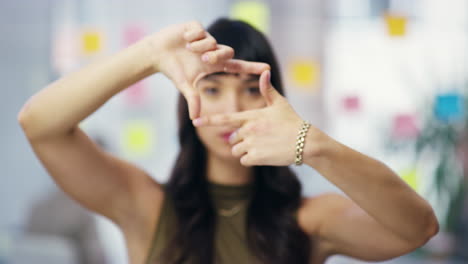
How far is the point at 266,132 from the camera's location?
93 cm

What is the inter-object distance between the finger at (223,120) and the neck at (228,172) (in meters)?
0.40

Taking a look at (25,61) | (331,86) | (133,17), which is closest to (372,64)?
(331,86)

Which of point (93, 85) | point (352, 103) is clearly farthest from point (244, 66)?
point (352, 103)

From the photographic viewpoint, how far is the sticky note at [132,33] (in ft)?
10.4

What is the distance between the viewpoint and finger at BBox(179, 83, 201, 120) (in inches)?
36.8

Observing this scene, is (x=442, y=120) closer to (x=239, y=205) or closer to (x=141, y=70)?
(x=239, y=205)

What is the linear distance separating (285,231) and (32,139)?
57 cm

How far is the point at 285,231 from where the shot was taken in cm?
126

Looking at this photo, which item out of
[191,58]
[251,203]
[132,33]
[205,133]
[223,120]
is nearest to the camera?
[223,120]

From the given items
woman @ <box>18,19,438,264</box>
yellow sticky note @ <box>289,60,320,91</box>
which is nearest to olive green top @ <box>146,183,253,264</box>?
woman @ <box>18,19,438,264</box>

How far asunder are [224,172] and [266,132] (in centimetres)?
43

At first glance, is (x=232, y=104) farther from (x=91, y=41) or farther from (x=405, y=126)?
(x=405, y=126)

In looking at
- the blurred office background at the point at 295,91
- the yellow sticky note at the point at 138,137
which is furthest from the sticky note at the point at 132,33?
the yellow sticky note at the point at 138,137

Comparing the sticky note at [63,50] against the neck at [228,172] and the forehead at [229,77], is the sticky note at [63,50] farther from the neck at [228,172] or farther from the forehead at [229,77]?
the forehead at [229,77]
